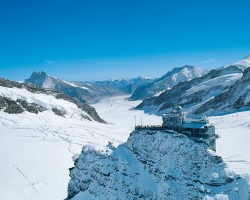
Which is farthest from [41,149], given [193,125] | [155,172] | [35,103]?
[193,125]

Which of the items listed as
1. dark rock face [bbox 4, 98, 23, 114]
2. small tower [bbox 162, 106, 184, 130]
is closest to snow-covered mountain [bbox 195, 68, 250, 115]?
dark rock face [bbox 4, 98, 23, 114]

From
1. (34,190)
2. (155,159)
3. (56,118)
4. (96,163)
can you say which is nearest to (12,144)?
(34,190)

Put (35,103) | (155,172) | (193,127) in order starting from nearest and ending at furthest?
(155,172) → (193,127) → (35,103)

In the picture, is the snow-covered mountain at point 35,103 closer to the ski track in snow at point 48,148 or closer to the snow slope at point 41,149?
the snow slope at point 41,149

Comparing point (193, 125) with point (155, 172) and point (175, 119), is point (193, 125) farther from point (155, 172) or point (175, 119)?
point (155, 172)

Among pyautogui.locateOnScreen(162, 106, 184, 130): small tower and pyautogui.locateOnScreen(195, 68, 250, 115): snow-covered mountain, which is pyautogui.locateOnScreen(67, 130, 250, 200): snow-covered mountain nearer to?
pyautogui.locateOnScreen(162, 106, 184, 130): small tower

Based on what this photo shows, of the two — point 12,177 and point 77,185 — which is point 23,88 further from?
point 77,185
